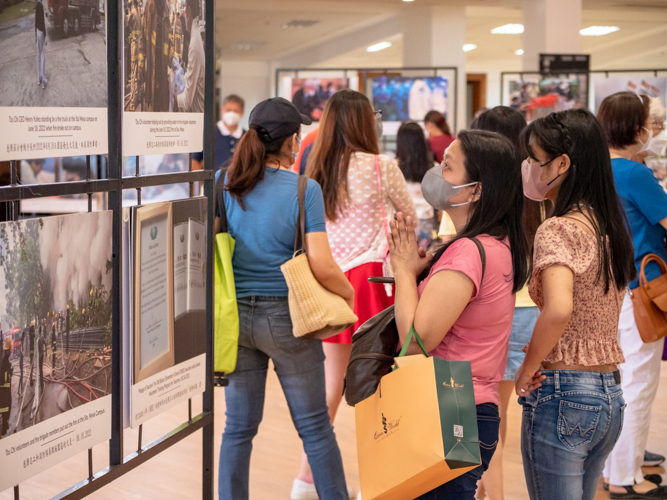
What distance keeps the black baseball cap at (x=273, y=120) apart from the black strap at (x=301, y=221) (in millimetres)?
161

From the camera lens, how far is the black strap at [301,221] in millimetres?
2127

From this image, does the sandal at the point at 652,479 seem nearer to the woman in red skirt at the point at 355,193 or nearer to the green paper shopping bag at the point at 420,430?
the woman in red skirt at the point at 355,193

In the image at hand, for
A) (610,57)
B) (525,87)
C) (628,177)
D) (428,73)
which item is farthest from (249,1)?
(610,57)

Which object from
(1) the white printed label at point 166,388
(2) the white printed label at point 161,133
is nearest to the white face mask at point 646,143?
(2) the white printed label at point 161,133

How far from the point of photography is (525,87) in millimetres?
7145

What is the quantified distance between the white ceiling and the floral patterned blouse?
792 cm

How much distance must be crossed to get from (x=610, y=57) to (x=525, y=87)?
363 inches

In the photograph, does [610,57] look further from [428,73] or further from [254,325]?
[254,325]

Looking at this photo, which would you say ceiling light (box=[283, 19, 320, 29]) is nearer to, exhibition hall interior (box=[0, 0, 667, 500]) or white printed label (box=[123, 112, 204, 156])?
exhibition hall interior (box=[0, 0, 667, 500])

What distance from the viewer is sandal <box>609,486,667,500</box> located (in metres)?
2.78

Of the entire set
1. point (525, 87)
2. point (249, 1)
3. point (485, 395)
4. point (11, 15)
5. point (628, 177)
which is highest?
point (249, 1)

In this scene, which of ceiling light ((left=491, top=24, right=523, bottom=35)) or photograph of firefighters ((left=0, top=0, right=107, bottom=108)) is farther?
ceiling light ((left=491, top=24, right=523, bottom=35))

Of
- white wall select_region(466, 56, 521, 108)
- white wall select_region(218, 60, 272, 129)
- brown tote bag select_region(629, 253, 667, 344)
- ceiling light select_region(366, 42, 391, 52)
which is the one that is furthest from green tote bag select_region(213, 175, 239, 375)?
white wall select_region(466, 56, 521, 108)

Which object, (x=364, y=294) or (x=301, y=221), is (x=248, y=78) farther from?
(x=301, y=221)
